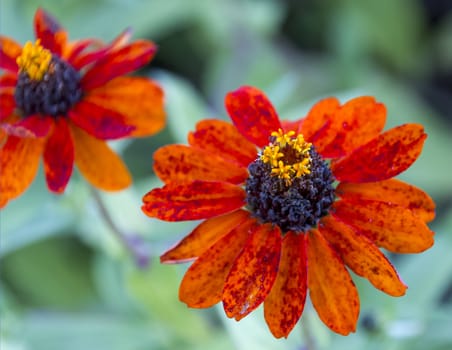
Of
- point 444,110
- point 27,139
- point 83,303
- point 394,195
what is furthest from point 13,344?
point 444,110

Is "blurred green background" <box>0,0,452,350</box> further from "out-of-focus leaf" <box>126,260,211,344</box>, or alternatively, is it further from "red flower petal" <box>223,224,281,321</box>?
"red flower petal" <box>223,224,281,321</box>

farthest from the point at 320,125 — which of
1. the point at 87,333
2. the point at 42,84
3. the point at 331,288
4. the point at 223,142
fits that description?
the point at 87,333

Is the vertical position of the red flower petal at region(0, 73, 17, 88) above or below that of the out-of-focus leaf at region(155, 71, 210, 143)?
above

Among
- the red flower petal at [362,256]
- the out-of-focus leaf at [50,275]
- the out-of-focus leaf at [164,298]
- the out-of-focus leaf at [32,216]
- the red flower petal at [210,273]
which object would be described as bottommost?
the out-of-focus leaf at [50,275]

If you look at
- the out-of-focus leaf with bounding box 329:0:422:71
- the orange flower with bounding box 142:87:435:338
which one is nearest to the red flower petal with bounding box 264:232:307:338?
the orange flower with bounding box 142:87:435:338

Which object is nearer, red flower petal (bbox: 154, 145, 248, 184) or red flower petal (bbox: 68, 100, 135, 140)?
red flower petal (bbox: 154, 145, 248, 184)

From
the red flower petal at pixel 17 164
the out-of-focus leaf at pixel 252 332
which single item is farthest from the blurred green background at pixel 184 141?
the red flower petal at pixel 17 164

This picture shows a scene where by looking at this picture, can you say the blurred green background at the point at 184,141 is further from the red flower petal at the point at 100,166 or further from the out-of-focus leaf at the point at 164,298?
the red flower petal at the point at 100,166
